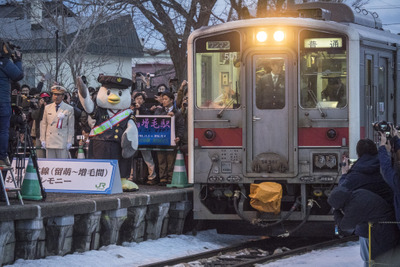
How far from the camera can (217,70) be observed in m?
13.3

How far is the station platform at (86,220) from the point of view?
35.2 feet

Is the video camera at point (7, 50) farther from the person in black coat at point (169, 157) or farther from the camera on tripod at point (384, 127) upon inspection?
the camera on tripod at point (384, 127)

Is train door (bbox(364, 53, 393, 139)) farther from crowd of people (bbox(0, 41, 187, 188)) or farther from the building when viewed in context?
the building

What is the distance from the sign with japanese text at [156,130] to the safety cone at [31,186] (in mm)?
3956

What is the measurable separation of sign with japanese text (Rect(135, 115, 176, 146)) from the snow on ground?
7.08 feet

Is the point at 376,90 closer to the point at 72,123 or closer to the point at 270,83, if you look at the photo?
the point at 270,83

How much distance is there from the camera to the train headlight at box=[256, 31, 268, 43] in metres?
13.1

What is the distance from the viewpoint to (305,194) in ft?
43.1

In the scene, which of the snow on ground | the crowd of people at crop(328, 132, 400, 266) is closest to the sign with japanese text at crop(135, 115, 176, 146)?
the snow on ground

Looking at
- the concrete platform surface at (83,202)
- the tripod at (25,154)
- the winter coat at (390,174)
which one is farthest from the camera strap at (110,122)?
A: the winter coat at (390,174)

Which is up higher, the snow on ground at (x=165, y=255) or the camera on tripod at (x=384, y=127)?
the camera on tripod at (x=384, y=127)

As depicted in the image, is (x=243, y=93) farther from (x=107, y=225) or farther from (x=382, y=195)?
(x=382, y=195)

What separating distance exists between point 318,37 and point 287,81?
74 cm

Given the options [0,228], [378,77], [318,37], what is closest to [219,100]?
[318,37]
